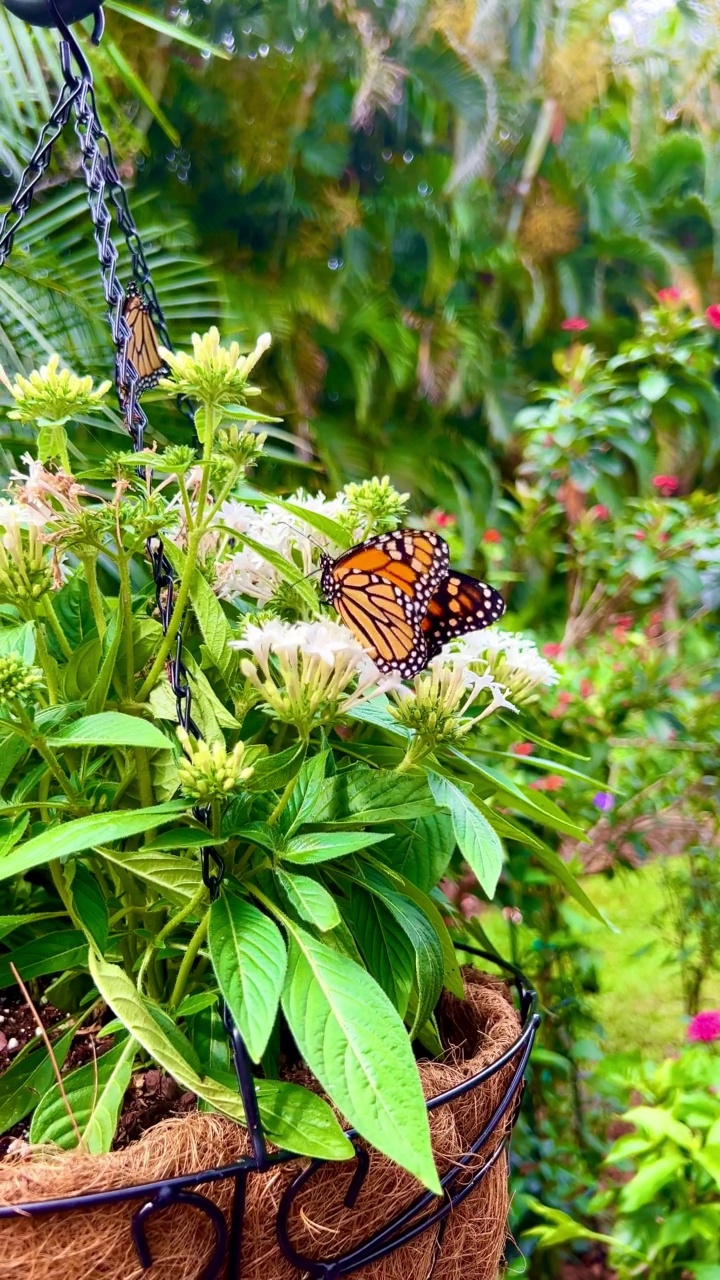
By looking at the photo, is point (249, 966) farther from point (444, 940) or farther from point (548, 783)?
point (548, 783)

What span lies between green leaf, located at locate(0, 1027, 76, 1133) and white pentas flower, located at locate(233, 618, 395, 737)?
24 cm

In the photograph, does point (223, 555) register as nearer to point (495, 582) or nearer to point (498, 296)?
point (495, 582)

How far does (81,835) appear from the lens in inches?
15.6

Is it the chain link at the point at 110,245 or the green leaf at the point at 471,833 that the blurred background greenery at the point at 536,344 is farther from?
the chain link at the point at 110,245

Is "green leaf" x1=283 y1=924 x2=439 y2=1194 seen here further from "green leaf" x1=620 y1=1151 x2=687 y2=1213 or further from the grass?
the grass

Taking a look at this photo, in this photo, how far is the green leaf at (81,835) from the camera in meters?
0.37

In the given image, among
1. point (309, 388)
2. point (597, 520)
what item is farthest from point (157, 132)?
point (597, 520)

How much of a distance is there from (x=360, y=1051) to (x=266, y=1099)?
0.08m

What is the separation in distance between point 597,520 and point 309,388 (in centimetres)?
165

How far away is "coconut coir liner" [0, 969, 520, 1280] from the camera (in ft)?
1.21

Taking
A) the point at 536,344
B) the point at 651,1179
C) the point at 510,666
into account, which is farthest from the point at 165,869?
the point at 536,344

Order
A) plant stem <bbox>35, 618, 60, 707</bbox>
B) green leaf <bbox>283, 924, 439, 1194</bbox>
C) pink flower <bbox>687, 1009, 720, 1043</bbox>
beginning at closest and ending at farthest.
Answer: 1. green leaf <bbox>283, 924, 439, 1194</bbox>
2. plant stem <bbox>35, 618, 60, 707</bbox>
3. pink flower <bbox>687, 1009, 720, 1043</bbox>

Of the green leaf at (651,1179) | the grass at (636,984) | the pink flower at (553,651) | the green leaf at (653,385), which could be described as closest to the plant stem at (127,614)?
the green leaf at (651,1179)

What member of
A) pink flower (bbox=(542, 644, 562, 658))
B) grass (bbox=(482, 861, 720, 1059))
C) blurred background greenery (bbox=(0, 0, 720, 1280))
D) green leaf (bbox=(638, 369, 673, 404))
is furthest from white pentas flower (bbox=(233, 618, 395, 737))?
grass (bbox=(482, 861, 720, 1059))
